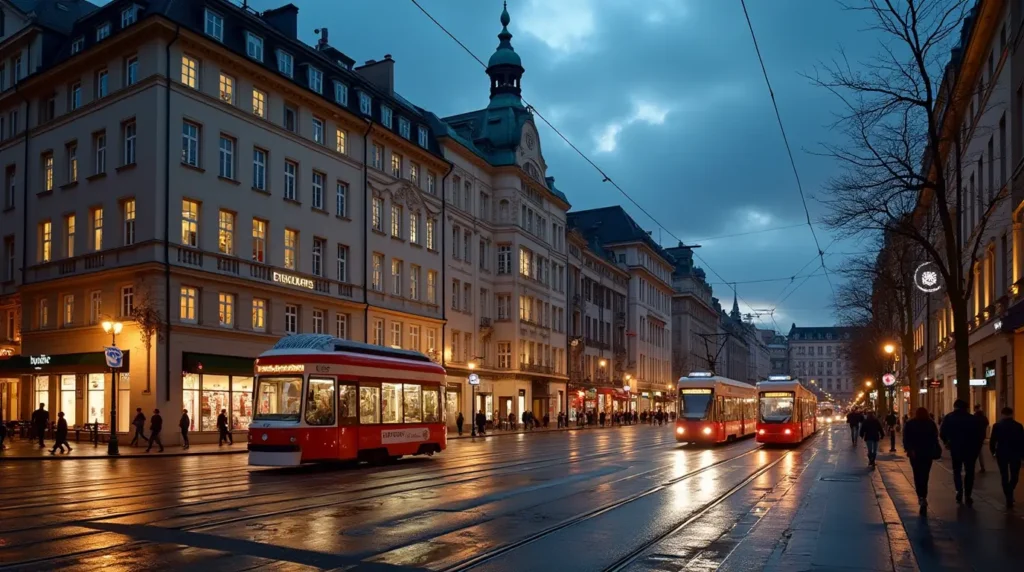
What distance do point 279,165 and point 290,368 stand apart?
854 inches

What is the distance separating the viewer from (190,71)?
38812mm

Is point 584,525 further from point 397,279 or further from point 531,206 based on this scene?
point 531,206

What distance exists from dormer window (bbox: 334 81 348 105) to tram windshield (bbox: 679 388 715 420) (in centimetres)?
2270

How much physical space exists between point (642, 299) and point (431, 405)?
8006cm

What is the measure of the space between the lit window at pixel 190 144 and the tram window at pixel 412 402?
16.3 meters

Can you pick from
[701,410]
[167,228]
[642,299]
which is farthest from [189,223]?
[642,299]

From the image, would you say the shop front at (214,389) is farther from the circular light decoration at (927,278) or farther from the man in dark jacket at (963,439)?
the man in dark jacket at (963,439)

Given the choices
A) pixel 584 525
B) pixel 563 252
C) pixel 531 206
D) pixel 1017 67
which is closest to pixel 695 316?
pixel 563 252

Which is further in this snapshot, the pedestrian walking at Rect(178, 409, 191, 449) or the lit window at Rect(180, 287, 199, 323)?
the lit window at Rect(180, 287, 199, 323)

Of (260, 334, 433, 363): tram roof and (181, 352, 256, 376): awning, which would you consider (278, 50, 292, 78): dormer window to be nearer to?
(181, 352, 256, 376): awning

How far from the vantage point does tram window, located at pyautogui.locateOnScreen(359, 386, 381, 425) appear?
25.4m

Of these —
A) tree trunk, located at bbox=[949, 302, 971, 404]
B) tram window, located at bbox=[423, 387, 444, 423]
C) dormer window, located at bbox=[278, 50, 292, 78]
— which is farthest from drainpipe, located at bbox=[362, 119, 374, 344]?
tree trunk, located at bbox=[949, 302, 971, 404]

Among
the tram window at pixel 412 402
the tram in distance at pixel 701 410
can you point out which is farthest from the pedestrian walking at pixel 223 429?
the tram in distance at pixel 701 410

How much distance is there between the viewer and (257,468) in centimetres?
2583
